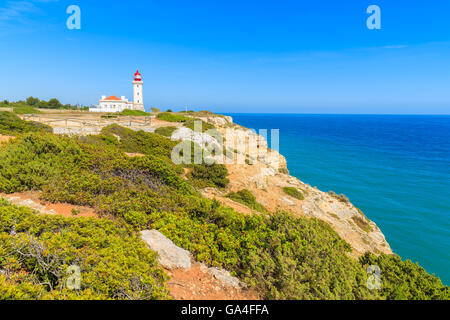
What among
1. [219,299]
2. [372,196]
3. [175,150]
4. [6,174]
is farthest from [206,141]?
[372,196]

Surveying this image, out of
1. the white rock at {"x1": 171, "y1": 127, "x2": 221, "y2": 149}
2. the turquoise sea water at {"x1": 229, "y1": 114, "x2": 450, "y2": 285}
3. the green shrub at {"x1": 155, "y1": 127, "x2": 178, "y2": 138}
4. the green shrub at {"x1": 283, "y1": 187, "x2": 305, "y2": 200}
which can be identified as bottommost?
the turquoise sea water at {"x1": 229, "y1": 114, "x2": 450, "y2": 285}

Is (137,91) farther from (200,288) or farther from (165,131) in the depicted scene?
(200,288)

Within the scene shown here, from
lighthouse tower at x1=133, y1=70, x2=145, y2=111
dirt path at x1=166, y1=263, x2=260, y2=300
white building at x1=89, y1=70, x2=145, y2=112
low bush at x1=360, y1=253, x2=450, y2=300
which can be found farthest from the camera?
lighthouse tower at x1=133, y1=70, x2=145, y2=111

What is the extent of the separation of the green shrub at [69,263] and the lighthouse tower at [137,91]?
5187 centimetres

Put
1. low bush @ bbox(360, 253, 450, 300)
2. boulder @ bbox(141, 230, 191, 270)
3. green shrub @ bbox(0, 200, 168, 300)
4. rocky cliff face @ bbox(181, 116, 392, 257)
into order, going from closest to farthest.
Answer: green shrub @ bbox(0, 200, 168, 300) → low bush @ bbox(360, 253, 450, 300) → boulder @ bbox(141, 230, 191, 270) → rocky cliff face @ bbox(181, 116, 392, 257)

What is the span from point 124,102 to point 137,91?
15.9 ft

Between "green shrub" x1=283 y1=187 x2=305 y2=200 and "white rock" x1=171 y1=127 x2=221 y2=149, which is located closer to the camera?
"green shrub" x1=283 y1=187 x2=305 y2=200

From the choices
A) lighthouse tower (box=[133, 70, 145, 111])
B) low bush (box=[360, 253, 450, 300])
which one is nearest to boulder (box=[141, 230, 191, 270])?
low bush (box=[360, 253, 450, 300])

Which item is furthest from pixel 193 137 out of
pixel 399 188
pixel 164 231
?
pixel 399 188

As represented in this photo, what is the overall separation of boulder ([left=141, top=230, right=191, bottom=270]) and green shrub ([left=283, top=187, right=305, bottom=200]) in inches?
510

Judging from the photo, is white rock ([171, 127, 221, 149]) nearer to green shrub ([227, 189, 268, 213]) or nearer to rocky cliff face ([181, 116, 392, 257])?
rocky cliff face ([181, 116, 392, 257])

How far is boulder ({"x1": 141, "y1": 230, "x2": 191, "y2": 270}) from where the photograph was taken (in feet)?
16.2

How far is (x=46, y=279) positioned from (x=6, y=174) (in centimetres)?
624

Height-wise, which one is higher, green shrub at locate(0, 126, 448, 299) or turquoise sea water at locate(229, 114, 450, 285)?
green shrub at locate(0, 126, 448, 299)
